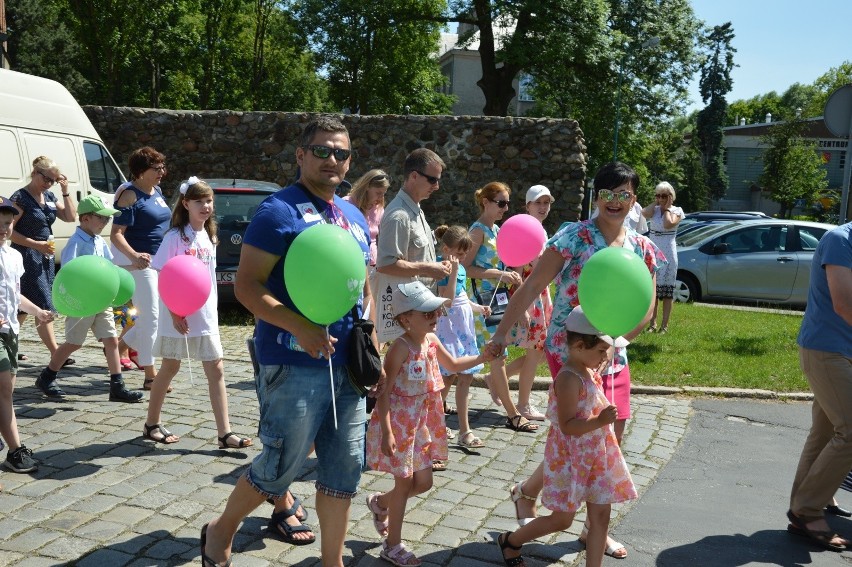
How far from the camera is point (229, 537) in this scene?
139 inches

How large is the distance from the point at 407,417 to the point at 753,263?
40.4ft

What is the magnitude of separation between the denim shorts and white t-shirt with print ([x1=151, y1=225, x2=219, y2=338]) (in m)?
2.18

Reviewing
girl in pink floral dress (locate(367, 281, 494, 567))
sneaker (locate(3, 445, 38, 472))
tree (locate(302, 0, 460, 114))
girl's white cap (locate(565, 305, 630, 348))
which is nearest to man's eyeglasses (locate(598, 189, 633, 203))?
girl's white cap (locate(565, 305, 630, 348))

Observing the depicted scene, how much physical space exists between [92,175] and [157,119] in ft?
17.6

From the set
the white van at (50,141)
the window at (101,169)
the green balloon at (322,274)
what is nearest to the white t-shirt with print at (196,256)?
the green balloon at (322,274)

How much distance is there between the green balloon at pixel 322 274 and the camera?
3.11m

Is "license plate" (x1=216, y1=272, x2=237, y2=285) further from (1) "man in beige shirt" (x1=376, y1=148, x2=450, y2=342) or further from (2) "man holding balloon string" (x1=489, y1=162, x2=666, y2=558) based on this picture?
(2) "man holding balloon string" (x1=489, y1=162, x2=666, y2=558)

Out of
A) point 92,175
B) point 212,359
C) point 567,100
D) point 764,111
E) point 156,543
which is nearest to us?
point 156,543

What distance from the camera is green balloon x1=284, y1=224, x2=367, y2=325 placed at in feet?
10.2

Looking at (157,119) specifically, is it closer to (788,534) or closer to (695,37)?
(788,534)

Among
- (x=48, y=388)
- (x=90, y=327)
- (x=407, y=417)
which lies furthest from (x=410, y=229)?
(x=48, y=388)

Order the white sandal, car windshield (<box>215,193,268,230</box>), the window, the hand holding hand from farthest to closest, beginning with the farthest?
the window
car windshield (<box>215,193,268,230</box>)
the white sandal
the hand holding hand

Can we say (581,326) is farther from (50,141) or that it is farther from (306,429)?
(50,141)

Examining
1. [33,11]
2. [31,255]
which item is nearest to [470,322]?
[31,255]
